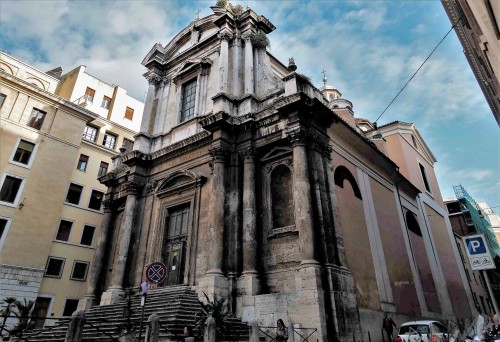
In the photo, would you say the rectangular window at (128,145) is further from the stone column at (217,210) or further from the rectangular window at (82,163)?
the stone column at (217,210)

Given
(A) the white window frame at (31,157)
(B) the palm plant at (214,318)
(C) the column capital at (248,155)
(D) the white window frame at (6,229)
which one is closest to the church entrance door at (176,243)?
(C) the column capital at (248,155)

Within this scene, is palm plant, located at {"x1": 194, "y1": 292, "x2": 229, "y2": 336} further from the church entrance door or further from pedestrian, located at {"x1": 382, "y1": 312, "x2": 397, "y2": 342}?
pedestrian, located at {"x1": 382, "y1": 312, "x2": 397, "y2": 342}

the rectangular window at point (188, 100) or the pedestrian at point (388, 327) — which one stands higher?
the rectangular window at point (188, 100)

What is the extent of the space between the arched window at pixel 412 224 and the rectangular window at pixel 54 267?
20.9 m

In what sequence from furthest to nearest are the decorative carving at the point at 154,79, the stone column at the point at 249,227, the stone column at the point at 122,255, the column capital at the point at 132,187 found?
the decorative carving at the point at 154,79 < the column capital at the point at 132,187 < the stone column at the point at 122,255 < the stone column at the point at 249,227

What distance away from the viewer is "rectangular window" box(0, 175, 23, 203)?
1975cm

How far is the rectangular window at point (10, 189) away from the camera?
64.8 feet

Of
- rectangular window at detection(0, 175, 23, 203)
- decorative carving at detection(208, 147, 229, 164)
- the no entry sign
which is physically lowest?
the no entry sign

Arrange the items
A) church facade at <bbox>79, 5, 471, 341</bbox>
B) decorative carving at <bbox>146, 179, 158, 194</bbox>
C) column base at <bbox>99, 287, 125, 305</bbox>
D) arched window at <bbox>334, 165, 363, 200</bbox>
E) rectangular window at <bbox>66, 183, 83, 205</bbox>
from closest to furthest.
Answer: church facade at <bbox>79, 5, 471, 341</bbox>
arched window at <bbox>334, 165, 363, 200</bbox>
column base at <bbox>99, 287, 125, 305</bbox>
decorative carving at <bbox>146, 179, 158, 194</bbox>
rectangular window at <bbox>66, 183, 83, 205</bbox>

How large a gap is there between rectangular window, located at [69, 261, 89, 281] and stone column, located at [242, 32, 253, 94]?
1616 centimetres

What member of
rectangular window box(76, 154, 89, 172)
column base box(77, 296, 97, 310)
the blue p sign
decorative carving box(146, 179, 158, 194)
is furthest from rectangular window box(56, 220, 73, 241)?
the blue p sign

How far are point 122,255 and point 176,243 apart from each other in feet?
8.37

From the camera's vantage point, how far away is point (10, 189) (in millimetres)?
20094

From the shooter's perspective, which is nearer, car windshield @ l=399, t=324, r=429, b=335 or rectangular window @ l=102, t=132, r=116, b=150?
car windshield @ l=399, t=324, r=429, b=335
